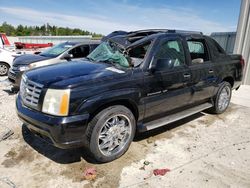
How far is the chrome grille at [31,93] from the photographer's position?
3092mm

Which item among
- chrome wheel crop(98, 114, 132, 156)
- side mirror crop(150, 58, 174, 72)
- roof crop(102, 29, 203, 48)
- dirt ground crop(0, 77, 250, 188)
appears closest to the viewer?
dirt ground crop(0, 77, 250, 188)

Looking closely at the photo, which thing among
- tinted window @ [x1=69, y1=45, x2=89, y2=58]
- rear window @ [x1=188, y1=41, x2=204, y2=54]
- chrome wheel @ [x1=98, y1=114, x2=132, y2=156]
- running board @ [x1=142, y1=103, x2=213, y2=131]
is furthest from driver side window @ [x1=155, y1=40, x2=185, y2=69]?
tinted window @ [x1=69, y1=45, x2=89, y2=58]

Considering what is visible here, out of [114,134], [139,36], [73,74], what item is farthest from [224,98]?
[73,74]

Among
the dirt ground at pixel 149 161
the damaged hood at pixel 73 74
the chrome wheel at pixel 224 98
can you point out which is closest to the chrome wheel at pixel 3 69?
the dirt ground at pixel 149 161

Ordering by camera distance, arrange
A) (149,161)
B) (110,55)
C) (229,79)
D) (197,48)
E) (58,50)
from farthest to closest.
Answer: (58,50), (229,79), (197,48), (110,55), (149,161)

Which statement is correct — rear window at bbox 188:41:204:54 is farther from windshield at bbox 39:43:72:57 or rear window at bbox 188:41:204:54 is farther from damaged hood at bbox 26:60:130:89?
windshield at bbox 39:43:72:57

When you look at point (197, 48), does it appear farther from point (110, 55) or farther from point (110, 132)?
point (110, 132)

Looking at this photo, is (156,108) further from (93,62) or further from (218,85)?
(218,85)

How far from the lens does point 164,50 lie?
3932mm

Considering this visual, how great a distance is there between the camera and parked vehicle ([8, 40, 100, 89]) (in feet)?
22.3

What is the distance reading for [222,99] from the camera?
5.49 m

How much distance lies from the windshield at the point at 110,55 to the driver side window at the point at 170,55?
552mm

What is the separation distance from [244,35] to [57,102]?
7.78 meters

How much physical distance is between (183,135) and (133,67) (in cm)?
170
